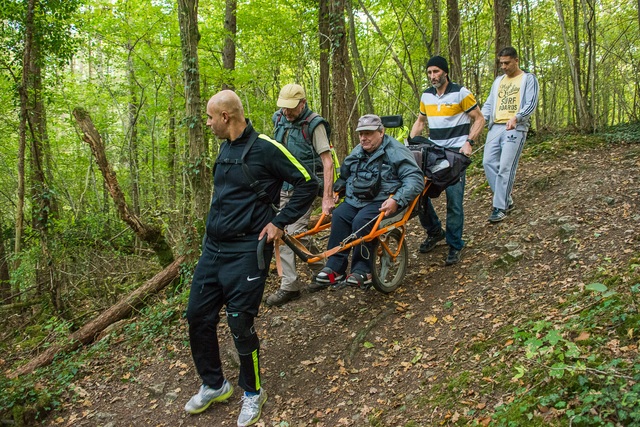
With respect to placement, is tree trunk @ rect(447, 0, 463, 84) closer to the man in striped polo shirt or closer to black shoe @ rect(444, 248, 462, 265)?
the man in striped polo shirt

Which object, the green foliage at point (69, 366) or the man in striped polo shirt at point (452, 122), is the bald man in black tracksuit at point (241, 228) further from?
the man in striped polo shirt at point (452, 122)

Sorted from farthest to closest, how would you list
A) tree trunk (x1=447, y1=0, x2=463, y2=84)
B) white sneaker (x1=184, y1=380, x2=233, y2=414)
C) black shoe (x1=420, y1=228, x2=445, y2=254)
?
tree trunk (x1=447, y1=0, x2=463, y2=84), black shoe (x1=420, y1=228, x2=445, y2=254), white sneaker (x1=184, y1=380, x2=233, y2=414)

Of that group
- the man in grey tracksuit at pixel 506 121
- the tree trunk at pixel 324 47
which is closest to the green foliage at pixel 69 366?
the man in grey tracksuit at pixel 506 121

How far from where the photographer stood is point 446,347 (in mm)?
3920

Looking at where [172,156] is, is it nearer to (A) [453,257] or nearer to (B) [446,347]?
(A) [453,257]

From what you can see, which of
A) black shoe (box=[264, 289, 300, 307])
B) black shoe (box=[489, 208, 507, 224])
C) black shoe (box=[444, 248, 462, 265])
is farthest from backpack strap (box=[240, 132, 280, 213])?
black shoe (box=[489, 208, 507, 224])

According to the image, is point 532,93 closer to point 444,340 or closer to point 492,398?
point 444,340

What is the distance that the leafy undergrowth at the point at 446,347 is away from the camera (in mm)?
2814

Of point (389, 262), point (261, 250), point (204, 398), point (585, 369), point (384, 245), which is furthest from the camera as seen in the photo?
point (389, 262)

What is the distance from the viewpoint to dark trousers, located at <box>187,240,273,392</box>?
351 centimetres

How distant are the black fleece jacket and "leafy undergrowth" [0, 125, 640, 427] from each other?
1.45 metres

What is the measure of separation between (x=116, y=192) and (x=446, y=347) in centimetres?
497

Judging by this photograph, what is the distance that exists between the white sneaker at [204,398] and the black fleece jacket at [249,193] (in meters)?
1.24

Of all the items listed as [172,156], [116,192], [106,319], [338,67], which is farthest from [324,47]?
[172,156]
